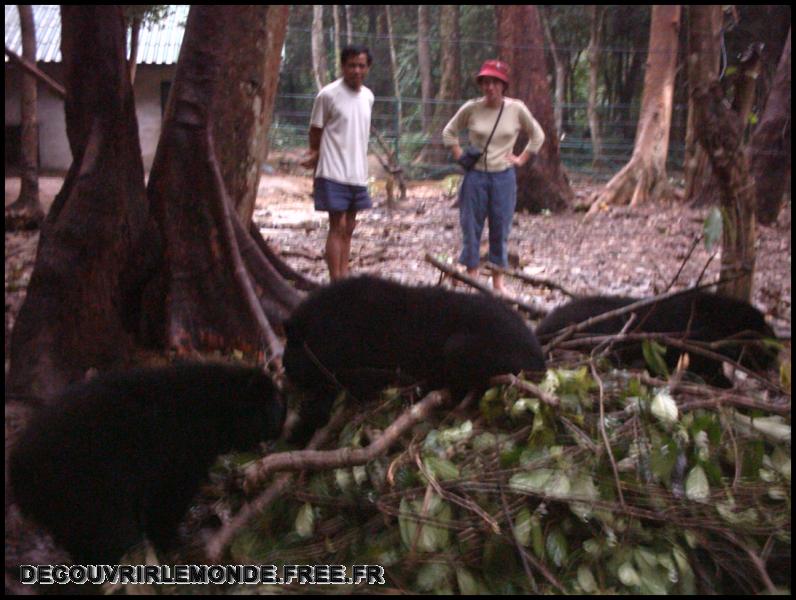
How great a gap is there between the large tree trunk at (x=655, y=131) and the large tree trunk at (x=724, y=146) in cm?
868

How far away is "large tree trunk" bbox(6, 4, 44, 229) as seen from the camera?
33.7 ft

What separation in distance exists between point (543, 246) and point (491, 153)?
3434 millimetres

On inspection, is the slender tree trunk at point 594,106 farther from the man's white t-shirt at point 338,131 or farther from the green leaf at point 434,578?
the green leaf at point 434,578

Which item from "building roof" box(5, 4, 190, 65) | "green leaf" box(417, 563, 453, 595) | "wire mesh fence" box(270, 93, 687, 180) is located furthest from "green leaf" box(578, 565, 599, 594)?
"building roof" box(5, 4, 190, 65)

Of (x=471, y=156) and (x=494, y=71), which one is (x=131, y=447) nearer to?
(x=471, y=156)

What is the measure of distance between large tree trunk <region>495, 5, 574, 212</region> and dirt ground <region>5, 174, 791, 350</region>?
0.43 meters

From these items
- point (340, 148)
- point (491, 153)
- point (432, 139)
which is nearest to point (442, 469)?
point (340, 148)

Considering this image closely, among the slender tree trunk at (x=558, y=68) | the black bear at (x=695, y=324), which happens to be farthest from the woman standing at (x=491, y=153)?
the slender tree trunk at (x=558, y=68)

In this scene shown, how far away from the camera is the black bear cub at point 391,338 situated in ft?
13.0

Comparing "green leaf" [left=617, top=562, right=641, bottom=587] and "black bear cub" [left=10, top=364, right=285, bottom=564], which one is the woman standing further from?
"green leaf" [left=617, top=562, right=641, bottom=587]

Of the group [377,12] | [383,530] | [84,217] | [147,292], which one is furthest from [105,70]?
[377,12]

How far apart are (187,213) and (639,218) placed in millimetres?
8649

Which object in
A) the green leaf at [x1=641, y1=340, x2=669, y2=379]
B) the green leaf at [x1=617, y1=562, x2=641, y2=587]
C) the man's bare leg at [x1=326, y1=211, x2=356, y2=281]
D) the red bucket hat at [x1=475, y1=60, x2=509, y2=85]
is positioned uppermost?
the red bucket hat at [x1=475, y1=60, x2=509, y2=85]

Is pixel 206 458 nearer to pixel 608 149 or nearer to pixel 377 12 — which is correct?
pixel 608 149
